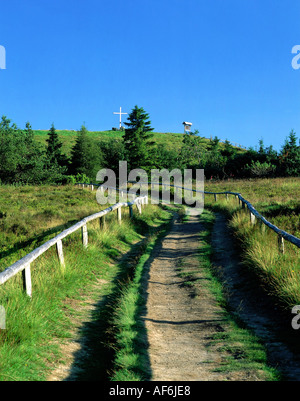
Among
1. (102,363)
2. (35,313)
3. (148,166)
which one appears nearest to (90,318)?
(35,313)

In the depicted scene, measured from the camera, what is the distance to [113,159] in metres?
61.3

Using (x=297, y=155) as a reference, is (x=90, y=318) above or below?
below

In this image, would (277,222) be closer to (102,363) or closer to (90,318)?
(90,318)

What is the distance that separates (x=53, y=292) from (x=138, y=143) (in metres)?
50.7

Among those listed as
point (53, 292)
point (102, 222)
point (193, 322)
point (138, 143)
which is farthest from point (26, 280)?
point (138, 143)

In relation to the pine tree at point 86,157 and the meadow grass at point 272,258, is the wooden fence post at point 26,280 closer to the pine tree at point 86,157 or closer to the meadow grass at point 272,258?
the meadow grass at point 272,258

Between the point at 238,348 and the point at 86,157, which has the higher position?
the point at 86,157

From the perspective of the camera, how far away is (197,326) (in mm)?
6004

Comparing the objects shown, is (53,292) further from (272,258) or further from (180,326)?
(272,258)

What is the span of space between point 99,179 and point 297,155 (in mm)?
29042

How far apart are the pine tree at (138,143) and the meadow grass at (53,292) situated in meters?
41.5

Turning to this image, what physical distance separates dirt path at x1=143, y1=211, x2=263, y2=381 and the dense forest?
125ft

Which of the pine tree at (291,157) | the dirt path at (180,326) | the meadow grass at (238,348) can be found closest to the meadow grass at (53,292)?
the dirt path at (180,326)

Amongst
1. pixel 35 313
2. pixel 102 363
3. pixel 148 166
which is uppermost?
pixel 148 166
